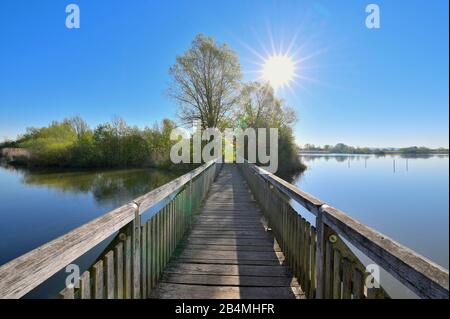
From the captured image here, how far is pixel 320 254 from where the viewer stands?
1.88 metres

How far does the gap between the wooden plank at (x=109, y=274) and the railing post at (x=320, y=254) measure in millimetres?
1533

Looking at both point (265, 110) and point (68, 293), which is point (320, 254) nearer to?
point (68, 293)

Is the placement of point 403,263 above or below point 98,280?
above

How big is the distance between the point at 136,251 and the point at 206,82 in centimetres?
1696

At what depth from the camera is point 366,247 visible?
48.3 inches

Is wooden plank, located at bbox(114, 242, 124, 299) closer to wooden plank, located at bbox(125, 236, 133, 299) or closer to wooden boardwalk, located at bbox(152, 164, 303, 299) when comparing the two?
wooden plank, located at bbox(125, 236, 133, 299)

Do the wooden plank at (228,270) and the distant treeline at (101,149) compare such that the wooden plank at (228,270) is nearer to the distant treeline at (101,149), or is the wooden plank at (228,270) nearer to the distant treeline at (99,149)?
the distant treeline at (101,149)

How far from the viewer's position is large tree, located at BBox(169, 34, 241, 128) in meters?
16.9

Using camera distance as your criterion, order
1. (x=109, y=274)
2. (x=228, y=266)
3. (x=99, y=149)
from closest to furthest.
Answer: (x=109, y=274)
(x=228, y=266)
(x=99, y=149)

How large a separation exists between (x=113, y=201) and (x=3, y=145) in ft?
167

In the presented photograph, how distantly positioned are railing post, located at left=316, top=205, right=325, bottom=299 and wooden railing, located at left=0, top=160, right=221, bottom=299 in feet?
4.79

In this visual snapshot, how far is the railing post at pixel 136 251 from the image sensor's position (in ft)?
6.19

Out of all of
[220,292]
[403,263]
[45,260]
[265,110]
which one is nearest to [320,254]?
[403,263]

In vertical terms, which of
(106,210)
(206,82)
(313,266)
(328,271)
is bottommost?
(106,210)
